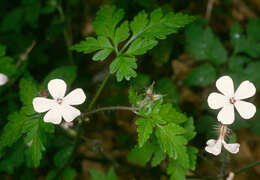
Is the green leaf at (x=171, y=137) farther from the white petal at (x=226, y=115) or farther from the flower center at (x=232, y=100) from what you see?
the flower center at (x=232, y=100)

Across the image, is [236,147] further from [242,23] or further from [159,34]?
[242,23]

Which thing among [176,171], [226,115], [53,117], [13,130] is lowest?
[13,130]

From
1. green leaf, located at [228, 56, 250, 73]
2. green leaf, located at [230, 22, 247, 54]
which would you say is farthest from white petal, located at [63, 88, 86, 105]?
green leaf, located at [230, 22, 247, 54]

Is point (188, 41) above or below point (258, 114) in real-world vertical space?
above

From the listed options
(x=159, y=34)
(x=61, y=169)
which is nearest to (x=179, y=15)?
(x=159, y=34)

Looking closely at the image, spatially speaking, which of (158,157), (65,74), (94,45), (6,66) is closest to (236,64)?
(158,157)

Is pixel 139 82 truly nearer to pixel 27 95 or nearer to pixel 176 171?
pixel 176 171
